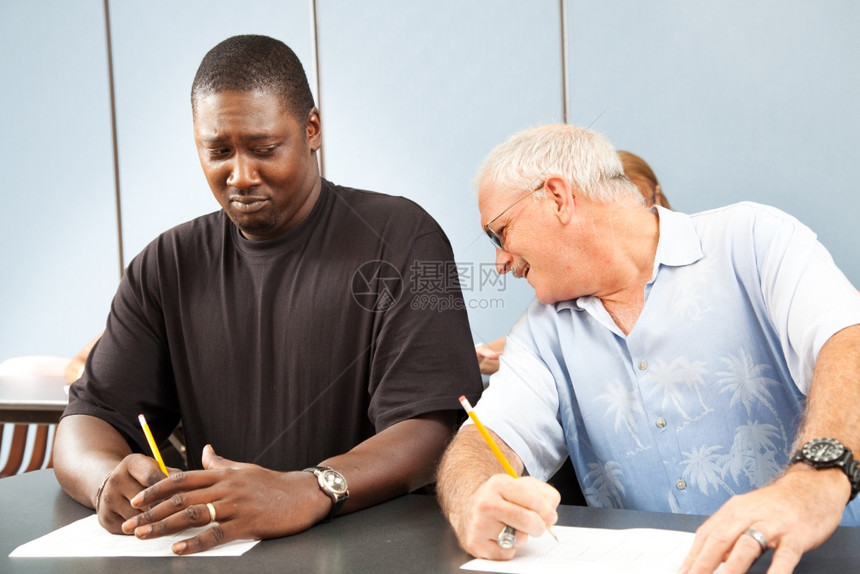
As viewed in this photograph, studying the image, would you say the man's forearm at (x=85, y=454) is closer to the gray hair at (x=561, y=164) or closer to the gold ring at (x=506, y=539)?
the gold ring at (x=506, y=539)

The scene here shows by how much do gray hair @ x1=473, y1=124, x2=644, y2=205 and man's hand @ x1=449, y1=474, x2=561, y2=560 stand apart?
25.2 inches

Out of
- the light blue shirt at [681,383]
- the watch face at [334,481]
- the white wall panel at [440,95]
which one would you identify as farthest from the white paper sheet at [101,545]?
the white wall panel at [440,95]

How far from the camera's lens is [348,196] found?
167 cm

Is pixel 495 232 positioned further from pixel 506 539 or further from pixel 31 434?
pixel 31 434

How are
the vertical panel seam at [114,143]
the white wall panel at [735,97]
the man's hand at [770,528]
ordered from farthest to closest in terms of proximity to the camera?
the vertical panel seam at [114,143] → the white wall panel at [735,97] → the man's hand at [770,528]

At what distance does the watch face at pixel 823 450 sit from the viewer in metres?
1.01

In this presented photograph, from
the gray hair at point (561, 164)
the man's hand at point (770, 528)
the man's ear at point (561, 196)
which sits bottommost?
the man's hand at point (770, 528)

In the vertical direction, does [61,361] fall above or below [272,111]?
below

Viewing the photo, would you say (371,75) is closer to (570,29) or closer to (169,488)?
(570,29)

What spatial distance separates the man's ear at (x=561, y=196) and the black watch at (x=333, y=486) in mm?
612

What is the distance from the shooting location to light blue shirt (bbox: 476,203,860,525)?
4.66 ft

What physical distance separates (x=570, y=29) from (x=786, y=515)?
3.21 m

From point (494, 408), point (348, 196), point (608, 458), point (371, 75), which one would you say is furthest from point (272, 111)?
point (371, 75)

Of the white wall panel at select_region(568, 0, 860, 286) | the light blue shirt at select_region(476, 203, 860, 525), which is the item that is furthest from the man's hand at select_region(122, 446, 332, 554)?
the white wall panel at select_region(568, 0, 860, 286)
